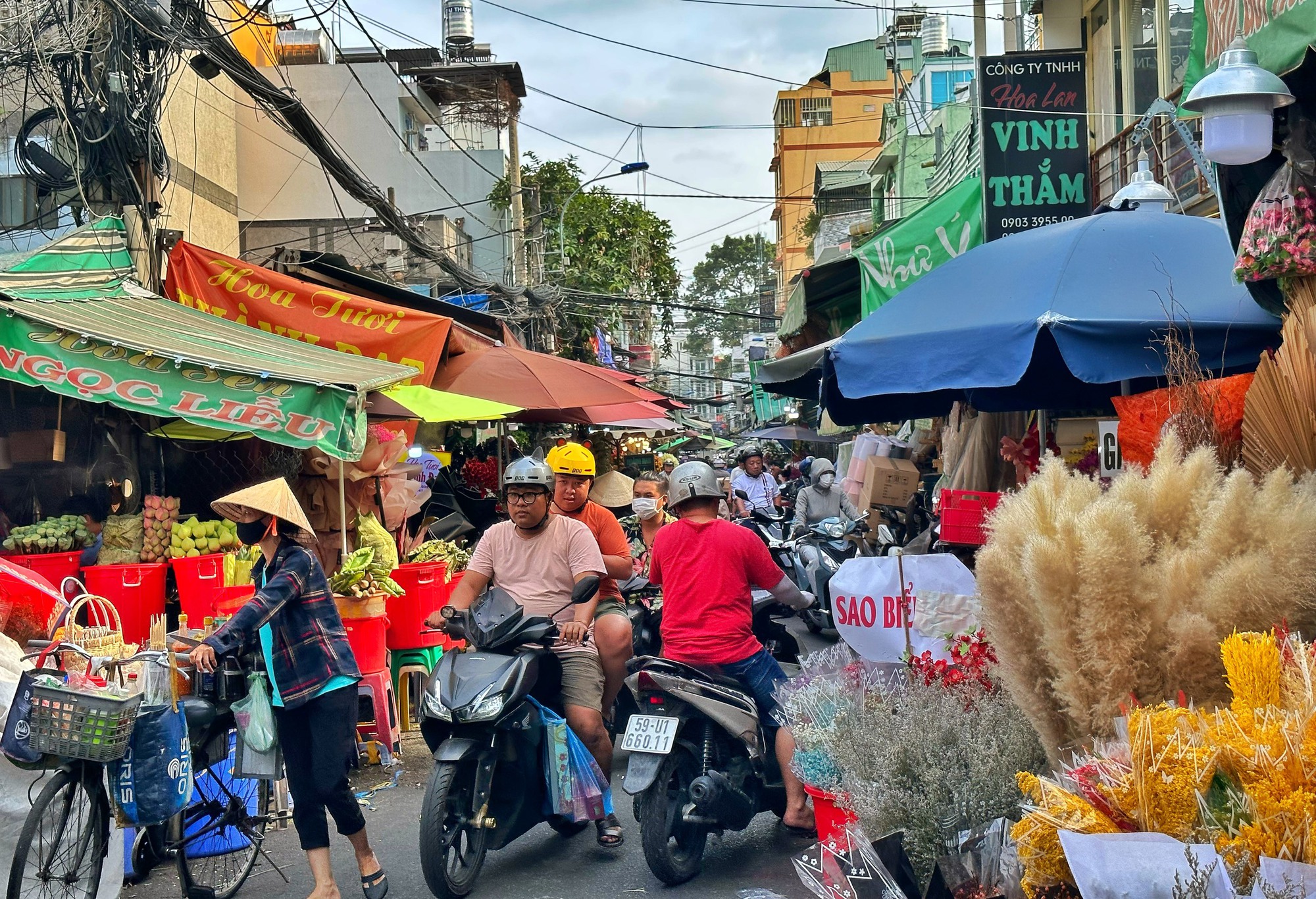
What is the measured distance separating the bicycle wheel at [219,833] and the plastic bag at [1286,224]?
4.67m

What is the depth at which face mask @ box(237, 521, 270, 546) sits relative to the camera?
492 centimetres

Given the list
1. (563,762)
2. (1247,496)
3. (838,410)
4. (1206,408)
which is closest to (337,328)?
(838,410)

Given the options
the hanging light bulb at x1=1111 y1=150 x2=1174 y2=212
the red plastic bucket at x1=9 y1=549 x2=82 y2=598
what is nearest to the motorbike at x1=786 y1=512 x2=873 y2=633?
the hanging light bulb at x1=1111 y1=150 x2=1174 y2=212

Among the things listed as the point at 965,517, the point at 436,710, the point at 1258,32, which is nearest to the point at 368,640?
the point at 436,710

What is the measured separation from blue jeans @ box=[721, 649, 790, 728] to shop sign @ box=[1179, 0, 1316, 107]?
299 cm

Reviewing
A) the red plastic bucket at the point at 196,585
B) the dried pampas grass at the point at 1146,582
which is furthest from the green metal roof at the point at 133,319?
the dried pampas grass at the point at 1146,582

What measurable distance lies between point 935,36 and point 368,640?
36.7 meters

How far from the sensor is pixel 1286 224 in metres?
4.24

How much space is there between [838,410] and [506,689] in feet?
9.60

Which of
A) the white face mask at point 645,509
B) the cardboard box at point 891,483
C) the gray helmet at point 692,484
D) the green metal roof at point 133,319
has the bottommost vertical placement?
the white face mask at point 645,509

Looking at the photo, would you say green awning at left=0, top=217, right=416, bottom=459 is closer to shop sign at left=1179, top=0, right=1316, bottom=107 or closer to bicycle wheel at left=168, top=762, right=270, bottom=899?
bicycle wheel at left=168, top=762, right=270, bottom=899

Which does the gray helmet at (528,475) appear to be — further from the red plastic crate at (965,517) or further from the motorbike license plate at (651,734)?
the red plastic crate at (965,517)

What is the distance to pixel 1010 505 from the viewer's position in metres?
2.92

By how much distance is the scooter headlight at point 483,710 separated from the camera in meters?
4.97
